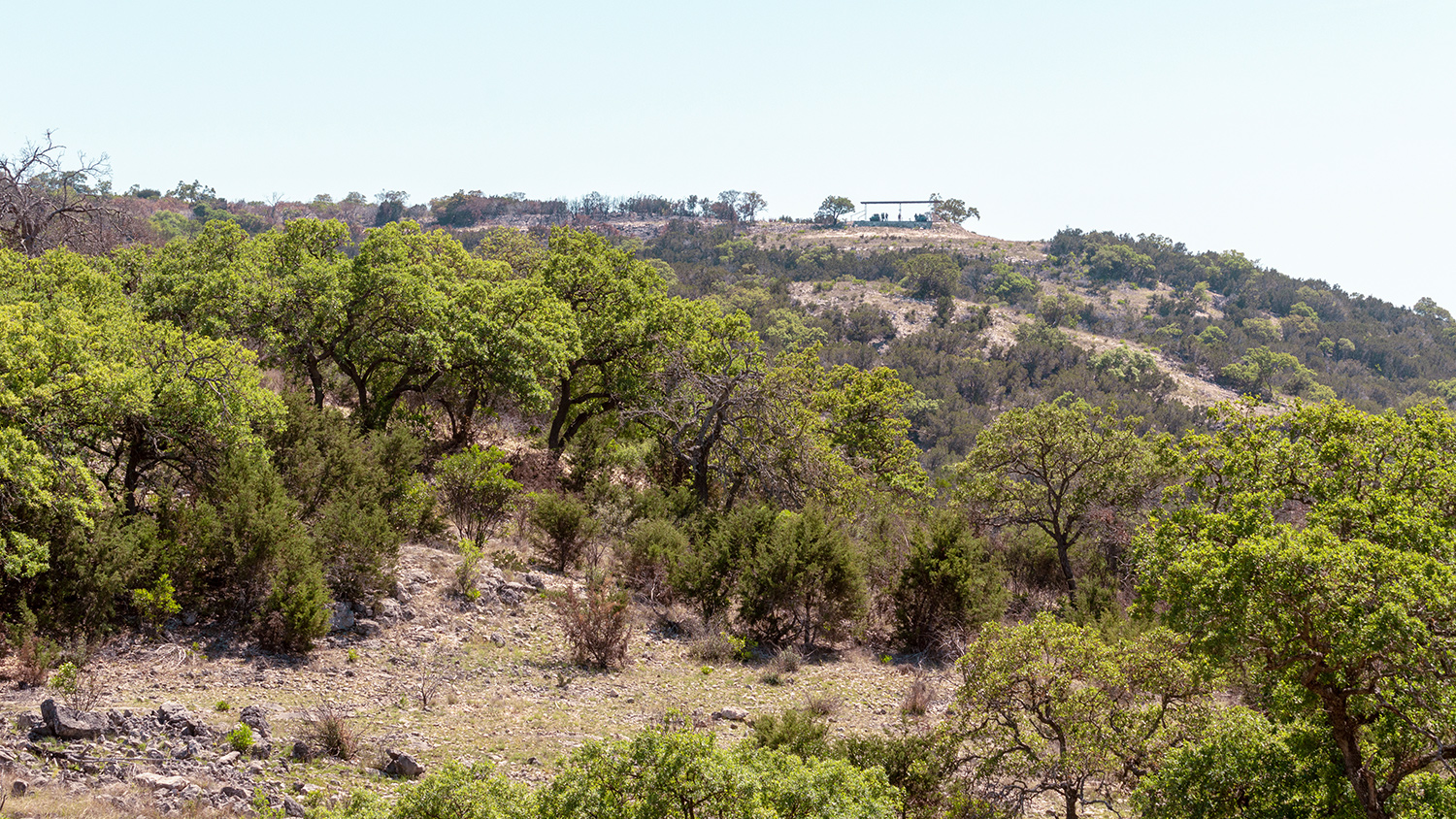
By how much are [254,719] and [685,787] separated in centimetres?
529

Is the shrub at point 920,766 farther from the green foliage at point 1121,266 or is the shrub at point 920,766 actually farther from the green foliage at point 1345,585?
the green foliage at point 1121,266

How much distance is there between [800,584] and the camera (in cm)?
1372

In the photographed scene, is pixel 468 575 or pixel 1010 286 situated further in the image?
pixel 1010 286

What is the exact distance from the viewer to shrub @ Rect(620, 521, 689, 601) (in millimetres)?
14742

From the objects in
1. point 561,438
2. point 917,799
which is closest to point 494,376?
point 561,438

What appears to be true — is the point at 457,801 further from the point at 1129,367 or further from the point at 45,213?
the point at 1129,367

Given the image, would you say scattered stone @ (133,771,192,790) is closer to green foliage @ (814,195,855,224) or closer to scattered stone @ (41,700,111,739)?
scattered stone @ (41,700,111,739)

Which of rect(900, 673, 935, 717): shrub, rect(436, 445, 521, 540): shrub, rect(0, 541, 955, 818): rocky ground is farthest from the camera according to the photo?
rect(436, 445, 521, 540): shrub

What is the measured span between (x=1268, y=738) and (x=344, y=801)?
25.5 ft

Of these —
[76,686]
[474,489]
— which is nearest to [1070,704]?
[76,686]

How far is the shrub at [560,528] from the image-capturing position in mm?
15273

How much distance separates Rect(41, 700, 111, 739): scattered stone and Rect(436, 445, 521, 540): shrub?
827cm

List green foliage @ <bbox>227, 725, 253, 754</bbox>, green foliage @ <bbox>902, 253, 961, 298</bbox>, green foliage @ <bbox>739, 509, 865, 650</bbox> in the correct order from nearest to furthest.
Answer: green foliage @ <bbox>227, 725, 253, 754</bbox>, green foliage @ <bbox>739, 509, 865, 650</bbox>, green foliage @ <bbox>902, 253, 961, 298</bbox>

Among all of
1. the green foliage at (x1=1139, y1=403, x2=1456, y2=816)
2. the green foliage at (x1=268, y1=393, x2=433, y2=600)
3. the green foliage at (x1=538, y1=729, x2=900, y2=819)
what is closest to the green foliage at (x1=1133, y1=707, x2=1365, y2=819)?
the green foliage at (x1=1139, y1=403, x2=1456, y2=816)
